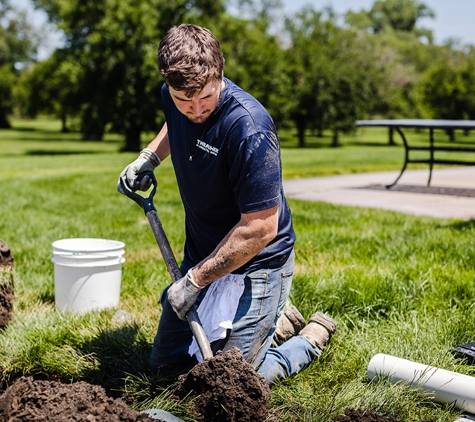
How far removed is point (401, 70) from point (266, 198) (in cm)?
4313

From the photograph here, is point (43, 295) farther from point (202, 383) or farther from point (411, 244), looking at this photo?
point (411, 244)

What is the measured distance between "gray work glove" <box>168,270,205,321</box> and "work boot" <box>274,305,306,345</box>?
907 millimetres

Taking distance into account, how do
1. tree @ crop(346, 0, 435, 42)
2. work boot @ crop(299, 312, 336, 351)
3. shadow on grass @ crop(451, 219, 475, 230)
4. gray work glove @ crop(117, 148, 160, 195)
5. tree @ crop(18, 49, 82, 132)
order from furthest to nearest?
1. tree @ crop(346, 0, 435, 42)
2. tree @ crop(18, 49, 82, 132)
3. shadow on grass @ crop(451, 219, 475, 230)
4. work boot @ crop(299, 312, 336, 351)
5. gray work glove @ crop(117, 148, 160, 195)

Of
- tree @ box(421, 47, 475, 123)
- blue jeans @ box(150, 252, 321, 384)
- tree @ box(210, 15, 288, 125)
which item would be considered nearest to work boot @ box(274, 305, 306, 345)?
blue jeans @ box(150, 252, 321, 384)

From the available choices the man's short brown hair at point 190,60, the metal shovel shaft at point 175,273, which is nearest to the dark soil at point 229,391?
the metal shovel shaft at point 175,273

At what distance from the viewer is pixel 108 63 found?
25.5 meters

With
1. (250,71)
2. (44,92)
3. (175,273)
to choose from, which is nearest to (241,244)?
(175,273)

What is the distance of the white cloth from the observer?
2.86 m

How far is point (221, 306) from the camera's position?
2.90m

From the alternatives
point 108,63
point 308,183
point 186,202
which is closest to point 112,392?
point 186,202

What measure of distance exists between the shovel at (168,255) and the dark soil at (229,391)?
5.2 inches

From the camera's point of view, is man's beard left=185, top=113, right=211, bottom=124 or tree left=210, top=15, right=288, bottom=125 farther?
tree left=210, top=15, right=288, bottom=125

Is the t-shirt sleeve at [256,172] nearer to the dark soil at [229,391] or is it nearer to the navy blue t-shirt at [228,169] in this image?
the navy blue t-shirt at [228,169]

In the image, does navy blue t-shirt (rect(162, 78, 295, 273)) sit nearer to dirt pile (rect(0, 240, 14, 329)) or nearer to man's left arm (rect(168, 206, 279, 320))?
man's left arm (rect(168, 206, 279, 320))
